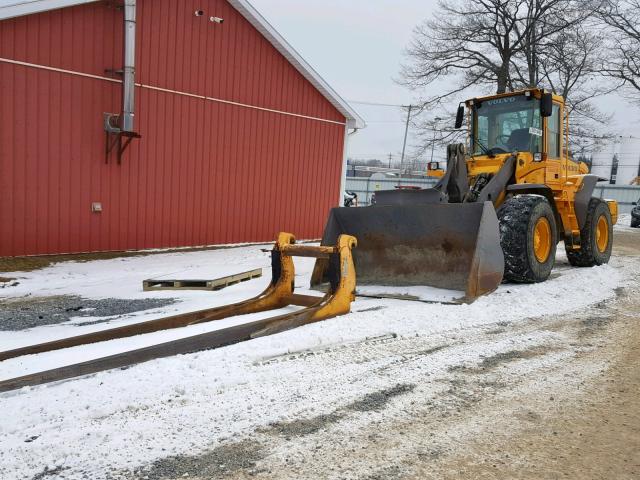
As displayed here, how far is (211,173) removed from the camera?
12383mm

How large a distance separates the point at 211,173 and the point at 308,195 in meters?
3.10

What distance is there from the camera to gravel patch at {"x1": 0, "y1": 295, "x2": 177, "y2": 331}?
5.73 meters

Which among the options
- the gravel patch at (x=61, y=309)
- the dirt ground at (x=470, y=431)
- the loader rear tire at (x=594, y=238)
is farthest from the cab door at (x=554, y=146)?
the gravel patch at (x=61, y=309)

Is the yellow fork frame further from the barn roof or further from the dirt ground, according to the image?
the barn roof

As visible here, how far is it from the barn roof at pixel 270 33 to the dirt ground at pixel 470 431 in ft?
27.6

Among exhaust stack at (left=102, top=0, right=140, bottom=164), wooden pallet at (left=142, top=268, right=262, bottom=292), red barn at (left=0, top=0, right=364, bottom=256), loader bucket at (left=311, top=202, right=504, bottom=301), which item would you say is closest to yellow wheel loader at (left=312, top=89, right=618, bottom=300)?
loader bucket at (left=311, top=202, right=504, bottom=301)

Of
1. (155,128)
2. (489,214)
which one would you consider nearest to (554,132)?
(489,214)

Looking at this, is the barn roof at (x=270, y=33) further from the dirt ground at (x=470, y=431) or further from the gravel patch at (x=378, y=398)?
the gravel patch at (x=378, y=398)

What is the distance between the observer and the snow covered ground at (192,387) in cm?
276

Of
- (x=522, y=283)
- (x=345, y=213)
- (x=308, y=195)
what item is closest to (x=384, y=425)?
(x=345, y=213)

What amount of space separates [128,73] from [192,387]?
27.3ft

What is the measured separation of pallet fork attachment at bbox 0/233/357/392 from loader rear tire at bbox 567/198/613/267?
5407mm

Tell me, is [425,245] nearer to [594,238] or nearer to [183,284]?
[183,284]

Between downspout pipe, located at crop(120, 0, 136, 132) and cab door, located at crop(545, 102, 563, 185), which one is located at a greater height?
downspout pipe, located at crop(120, 0, 136, 132)
